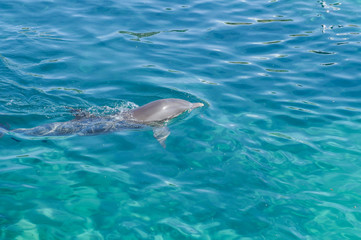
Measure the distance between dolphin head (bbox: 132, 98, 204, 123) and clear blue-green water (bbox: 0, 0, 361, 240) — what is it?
306 mm

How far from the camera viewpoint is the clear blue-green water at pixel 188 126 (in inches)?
244

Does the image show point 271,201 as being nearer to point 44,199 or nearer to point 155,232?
point 155,232

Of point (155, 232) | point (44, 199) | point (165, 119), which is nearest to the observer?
point (155, 232)

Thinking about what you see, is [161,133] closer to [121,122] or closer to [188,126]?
[188,126]

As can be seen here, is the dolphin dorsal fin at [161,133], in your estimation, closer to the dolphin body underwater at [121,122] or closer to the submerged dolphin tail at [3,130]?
the dolphin body underwater at [121,122]

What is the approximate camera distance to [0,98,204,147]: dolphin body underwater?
7930mm

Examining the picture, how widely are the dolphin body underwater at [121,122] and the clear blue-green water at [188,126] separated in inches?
8.0

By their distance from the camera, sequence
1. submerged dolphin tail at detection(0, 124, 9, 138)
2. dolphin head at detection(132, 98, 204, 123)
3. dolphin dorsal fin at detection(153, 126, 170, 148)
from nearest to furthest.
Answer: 1. submerged dolphin tail at detection(0, 124, 9, 138)
2. dolphin dorsal fin at detection(153, 126, 170, 148)
3. dolphin head at detection(132, 98, 204, 123)

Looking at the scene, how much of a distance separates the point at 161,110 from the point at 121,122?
0.85m

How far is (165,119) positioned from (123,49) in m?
4.18

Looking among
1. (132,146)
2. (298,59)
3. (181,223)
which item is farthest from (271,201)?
(298,59)

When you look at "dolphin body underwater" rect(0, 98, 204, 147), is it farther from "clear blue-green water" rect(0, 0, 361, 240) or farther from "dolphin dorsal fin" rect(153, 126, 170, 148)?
"clear blue-green water" rect(0, 0, 361, 240)

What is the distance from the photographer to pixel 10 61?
10.7 meters

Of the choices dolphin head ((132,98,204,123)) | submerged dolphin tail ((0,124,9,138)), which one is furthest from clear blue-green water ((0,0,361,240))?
dolphin head ((132,98,204,123))
